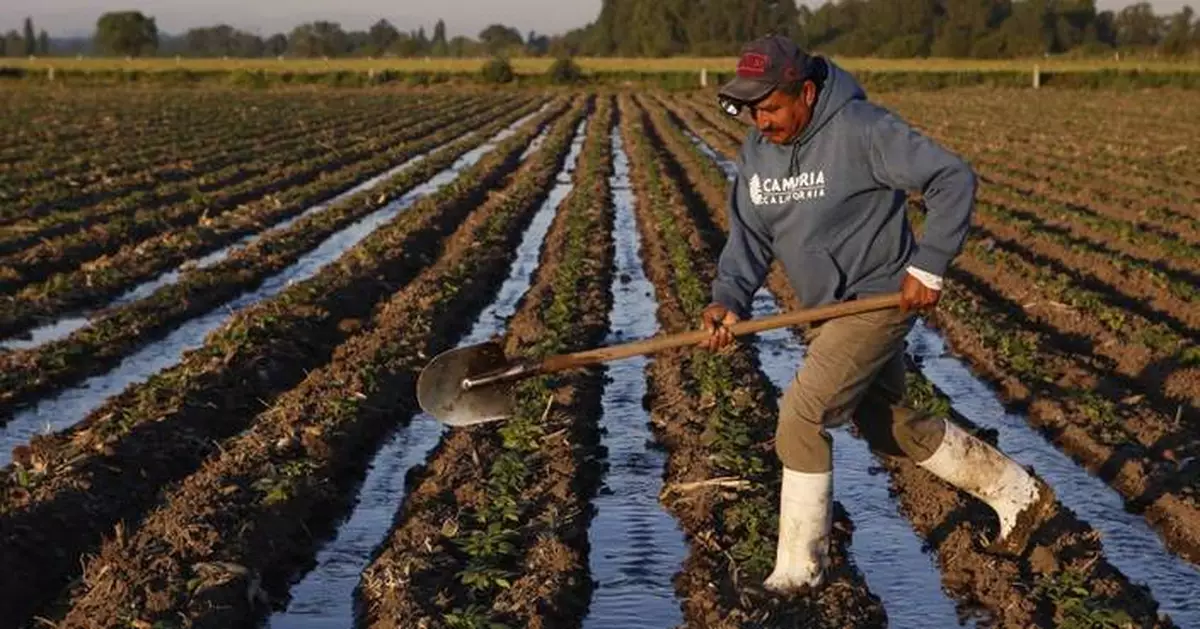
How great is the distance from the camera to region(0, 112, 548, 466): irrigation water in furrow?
8.17 meters

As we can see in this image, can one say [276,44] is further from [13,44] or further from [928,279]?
[928,279]

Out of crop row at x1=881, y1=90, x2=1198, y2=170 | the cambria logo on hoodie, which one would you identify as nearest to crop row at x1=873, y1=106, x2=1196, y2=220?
crop row at x1=881, y1=90, x2=1198, y2=170

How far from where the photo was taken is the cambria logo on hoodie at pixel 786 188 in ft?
16.5

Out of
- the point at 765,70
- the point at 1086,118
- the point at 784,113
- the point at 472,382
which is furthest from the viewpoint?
the point at 1086,118

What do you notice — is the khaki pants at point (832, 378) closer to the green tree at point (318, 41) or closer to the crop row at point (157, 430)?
the crop row at point (157, 430)

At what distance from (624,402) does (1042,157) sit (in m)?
18.5

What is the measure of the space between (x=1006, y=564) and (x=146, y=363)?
6.20m

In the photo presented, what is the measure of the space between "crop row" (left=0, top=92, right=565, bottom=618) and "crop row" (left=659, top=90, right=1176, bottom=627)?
10.7 feet

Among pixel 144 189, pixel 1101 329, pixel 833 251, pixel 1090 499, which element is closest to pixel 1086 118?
pixel 144 189

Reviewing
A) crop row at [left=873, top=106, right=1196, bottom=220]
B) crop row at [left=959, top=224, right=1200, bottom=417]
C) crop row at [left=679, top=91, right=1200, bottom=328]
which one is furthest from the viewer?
crop row at [left=873, top=106, right=1196, bottom=220]

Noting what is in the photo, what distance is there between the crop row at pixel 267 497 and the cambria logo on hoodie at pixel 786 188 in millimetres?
2388

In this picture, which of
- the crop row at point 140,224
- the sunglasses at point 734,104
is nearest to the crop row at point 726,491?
the sunglasses at point 734,104

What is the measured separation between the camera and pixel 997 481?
5.60 metres

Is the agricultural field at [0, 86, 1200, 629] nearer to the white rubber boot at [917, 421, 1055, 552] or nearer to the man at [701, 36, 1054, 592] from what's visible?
the white rubber boot at [917, 421, 1055, 552]
